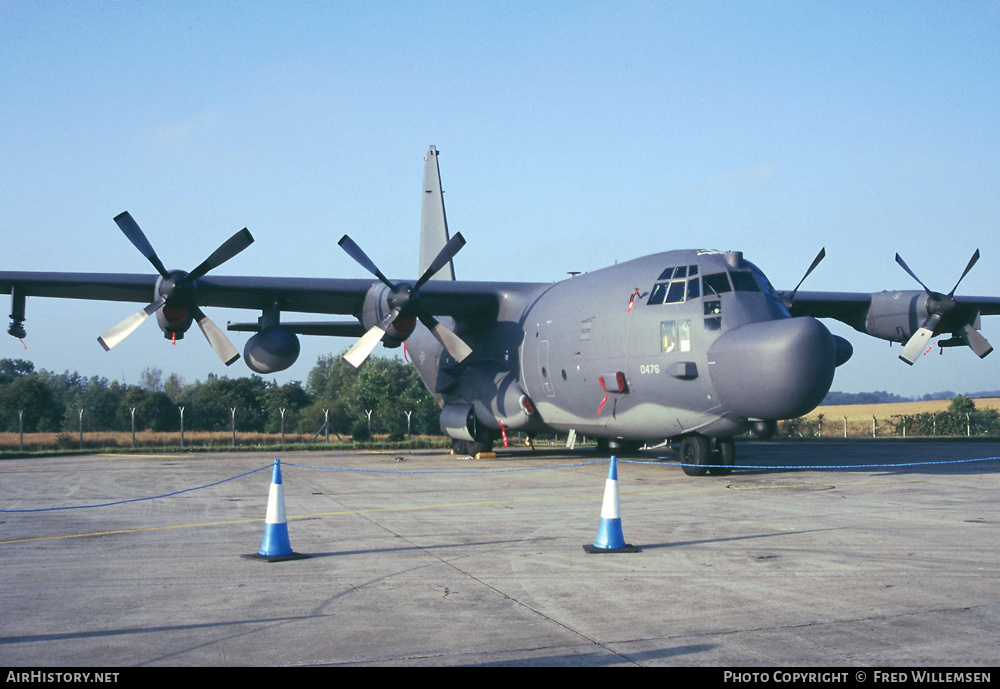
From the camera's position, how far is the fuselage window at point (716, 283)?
48.9 ft

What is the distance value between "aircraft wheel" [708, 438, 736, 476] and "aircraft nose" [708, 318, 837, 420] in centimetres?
219

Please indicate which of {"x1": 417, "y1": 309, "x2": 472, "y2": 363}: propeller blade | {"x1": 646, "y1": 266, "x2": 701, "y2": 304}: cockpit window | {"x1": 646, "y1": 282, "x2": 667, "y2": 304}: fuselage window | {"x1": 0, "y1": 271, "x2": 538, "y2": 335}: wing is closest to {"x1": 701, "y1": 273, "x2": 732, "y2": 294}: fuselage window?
{"x1": 646, "y1": 266, "x2": 701, "y2": 304}: cockpit window

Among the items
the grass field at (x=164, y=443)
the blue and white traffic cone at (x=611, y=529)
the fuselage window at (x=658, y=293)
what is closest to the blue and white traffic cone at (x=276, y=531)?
the blue and white traffic cone at (x=611, y=529)

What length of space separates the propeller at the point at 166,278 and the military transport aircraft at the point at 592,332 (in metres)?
0.03

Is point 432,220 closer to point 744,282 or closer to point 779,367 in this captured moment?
point 744,282

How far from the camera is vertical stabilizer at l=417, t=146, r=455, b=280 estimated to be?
1096 inches

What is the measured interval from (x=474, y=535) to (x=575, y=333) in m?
9.12

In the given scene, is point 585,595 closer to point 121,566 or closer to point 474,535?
point 474,535

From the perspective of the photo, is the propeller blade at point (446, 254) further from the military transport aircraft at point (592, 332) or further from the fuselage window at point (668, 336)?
the fuselage window at point (668, 336)

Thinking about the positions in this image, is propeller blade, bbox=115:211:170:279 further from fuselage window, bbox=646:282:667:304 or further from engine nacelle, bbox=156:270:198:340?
fuselage window, bbox=646:282:667:304

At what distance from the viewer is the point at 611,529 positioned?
27.2 ft

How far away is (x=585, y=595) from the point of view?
639 cm
